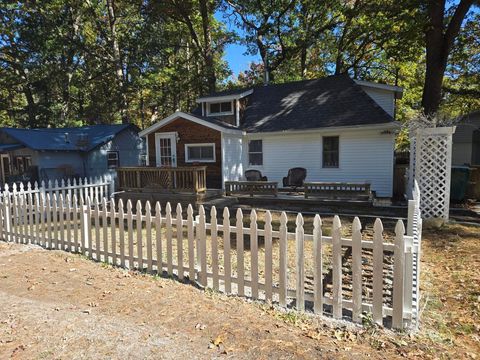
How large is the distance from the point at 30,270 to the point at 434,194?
30.1 feet

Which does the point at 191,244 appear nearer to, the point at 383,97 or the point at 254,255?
the point at 254,255

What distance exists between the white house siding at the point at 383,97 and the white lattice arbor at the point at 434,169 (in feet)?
24.0

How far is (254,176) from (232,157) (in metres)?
1.38

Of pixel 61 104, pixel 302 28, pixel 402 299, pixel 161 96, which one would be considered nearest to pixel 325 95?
pixel 302 28

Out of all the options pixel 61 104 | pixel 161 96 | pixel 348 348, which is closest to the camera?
pixel 348 348

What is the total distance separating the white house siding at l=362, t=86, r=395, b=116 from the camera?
1500 cm

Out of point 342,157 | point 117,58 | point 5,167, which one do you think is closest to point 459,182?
point 342,157

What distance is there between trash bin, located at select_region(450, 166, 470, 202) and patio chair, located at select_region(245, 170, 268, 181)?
7412mm

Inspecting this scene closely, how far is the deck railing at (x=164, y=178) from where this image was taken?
1199 cm

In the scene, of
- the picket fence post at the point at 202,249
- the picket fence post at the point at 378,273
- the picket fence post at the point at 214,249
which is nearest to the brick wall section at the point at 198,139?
the picket fence post at the point at 202,249

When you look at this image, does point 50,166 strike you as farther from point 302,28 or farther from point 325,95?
point 302,28

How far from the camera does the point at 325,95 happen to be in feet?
51.4

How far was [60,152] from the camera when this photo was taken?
1741 centimetres

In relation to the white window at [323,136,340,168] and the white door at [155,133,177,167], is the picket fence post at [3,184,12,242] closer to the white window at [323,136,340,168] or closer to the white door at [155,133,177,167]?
the white door at [155,133,177,167]
